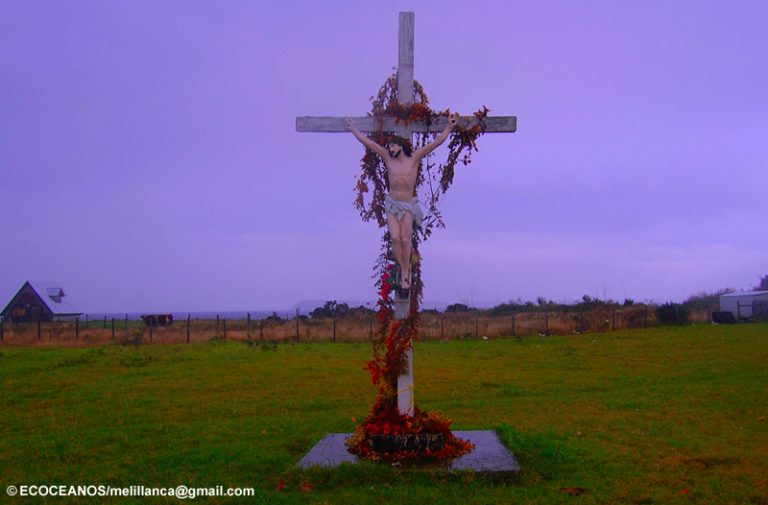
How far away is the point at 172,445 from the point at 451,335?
19996 millimetres

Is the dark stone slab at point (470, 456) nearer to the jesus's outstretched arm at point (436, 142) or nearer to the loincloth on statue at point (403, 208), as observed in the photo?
the loincloth on statue at point (403, 208)

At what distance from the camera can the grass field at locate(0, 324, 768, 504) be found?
5961 millimetres

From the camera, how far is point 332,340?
2622 cm

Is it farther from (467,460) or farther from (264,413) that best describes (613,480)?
(264,413)

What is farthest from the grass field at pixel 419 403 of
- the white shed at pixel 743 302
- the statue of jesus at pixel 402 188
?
the white shed at pixel 743 302

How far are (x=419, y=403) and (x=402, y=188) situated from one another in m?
5.49

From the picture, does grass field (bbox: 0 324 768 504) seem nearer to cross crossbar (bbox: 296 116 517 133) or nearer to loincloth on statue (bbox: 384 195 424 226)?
loincloth on statue (bbox: 384 195 424 226)

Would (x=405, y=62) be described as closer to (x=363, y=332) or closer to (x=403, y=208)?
(x=403, y=208)

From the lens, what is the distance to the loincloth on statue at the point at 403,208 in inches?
275

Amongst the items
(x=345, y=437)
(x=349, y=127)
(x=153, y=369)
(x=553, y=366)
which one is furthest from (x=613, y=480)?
(x=153, y=369)

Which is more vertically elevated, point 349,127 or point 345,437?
point 349,127

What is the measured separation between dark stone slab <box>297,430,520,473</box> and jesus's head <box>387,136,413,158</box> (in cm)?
312

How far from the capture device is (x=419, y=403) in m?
11.5

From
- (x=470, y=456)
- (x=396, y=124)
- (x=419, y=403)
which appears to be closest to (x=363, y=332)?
(x=419, y=403)
